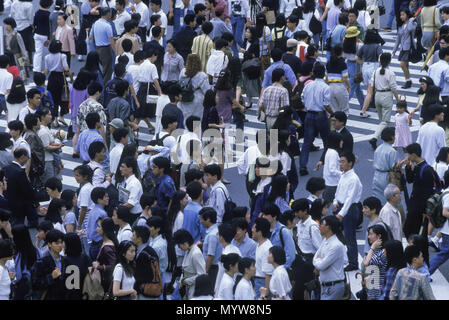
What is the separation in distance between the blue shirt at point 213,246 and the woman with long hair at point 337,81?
6922mm

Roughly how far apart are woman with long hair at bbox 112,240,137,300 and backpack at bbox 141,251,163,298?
0.45 ft

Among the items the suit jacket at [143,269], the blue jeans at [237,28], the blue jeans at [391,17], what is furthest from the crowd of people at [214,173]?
the blue jeans at [391,17]

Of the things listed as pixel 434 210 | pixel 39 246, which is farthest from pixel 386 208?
pixel 39 246

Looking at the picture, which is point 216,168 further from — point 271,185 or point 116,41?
point 116,41

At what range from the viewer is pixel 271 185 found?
1399 centimetres

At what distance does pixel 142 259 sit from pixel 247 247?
1.37 m

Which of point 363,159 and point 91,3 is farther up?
point 91,3

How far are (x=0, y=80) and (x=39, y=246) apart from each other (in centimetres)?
620

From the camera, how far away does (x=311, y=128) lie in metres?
18.3

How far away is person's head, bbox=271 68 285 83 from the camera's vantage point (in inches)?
695

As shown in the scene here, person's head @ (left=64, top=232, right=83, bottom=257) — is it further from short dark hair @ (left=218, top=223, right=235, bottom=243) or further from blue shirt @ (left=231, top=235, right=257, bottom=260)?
blue shirt @ (left=231, top=235, right=257, bottom=260)

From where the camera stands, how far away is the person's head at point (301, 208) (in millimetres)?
12922

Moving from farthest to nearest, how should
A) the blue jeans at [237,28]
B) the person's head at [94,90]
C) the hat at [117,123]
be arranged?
the blue jeans at [237,28] < the person's head at [94,90] < the hat at [117,123]

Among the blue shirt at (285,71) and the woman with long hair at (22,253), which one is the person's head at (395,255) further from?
the blue shirt at (285,71)
